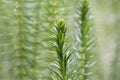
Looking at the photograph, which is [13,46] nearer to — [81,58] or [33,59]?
[33,59]

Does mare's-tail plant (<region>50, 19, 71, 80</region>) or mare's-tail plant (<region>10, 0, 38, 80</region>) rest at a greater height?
mare's-tail plant (<region>50, 19, 71, 80</region>)

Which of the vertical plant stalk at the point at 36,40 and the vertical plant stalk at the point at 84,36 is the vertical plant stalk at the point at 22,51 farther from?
the vertical plant stalk at the point at 84,36

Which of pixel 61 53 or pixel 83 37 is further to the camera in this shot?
pixel 83 37

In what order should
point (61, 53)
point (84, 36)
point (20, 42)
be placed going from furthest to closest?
point (20, 42)
point (84, 36)
point (61, 53)

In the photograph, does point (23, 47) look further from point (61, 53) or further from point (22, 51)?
point (61, 53)

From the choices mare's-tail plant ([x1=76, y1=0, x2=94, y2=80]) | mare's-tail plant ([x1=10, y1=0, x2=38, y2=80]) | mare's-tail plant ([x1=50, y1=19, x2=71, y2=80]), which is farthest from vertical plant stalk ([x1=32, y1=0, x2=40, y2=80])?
mare's-tail plant ([x1=50, y1=19, x2=71, y2=80])

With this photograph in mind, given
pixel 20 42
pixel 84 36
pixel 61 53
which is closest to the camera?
pixel 61 53

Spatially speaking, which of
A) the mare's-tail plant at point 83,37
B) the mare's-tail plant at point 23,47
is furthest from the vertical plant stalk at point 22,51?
the mare's-tail plant at point 83,37

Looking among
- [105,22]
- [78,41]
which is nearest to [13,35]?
[78,41]

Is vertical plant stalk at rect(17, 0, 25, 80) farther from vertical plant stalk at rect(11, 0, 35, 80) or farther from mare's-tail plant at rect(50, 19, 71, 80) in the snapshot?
mare's-tail plant at rect(50, 19, 71, 80)

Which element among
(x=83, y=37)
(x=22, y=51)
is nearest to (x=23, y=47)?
(x=22, y=51)

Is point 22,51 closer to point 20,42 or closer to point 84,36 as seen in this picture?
point 20,42

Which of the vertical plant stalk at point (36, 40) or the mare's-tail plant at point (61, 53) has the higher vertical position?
the mare's-tail plant at point (61, 53)
